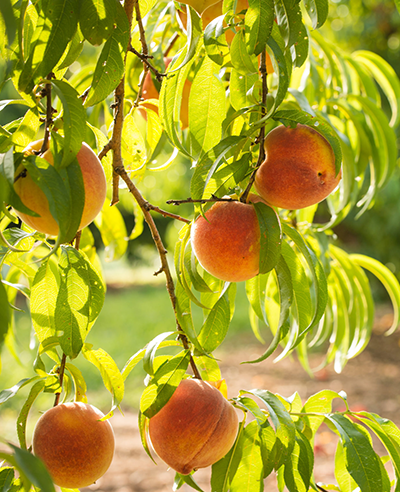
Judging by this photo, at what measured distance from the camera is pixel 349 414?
0.54m

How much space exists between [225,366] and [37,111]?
10.0ft

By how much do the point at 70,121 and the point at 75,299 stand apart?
0.60 ft

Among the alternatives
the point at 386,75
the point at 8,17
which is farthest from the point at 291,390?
the point at 8,17

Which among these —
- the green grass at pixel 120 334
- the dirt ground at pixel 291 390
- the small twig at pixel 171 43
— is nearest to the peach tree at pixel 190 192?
the small twig at pixel 171 43

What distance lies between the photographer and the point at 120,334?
12.7 feet

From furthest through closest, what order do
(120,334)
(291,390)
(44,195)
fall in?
(120,334) < (291,390) < (44,195)

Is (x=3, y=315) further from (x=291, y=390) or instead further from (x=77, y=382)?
(x=291, y=390)

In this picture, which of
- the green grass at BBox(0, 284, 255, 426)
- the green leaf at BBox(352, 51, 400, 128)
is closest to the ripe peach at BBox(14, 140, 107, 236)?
the green leaf at BBox(352, 51, 400, 128)

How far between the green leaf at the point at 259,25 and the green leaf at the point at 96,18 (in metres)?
0.11

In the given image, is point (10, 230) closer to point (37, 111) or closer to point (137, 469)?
point (37, 111)

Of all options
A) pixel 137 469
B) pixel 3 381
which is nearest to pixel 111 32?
pixel 137 469

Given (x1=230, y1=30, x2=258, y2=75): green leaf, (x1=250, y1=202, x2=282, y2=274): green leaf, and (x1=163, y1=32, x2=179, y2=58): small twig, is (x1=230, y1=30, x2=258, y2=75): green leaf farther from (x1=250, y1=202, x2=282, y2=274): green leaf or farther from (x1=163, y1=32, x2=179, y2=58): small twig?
(x1=163, y1=32, x2=179, y2=58): small twig

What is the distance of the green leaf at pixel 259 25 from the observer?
14.6 inches

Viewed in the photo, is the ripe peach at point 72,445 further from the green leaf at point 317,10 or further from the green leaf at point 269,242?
the green leaf at point 317,10
